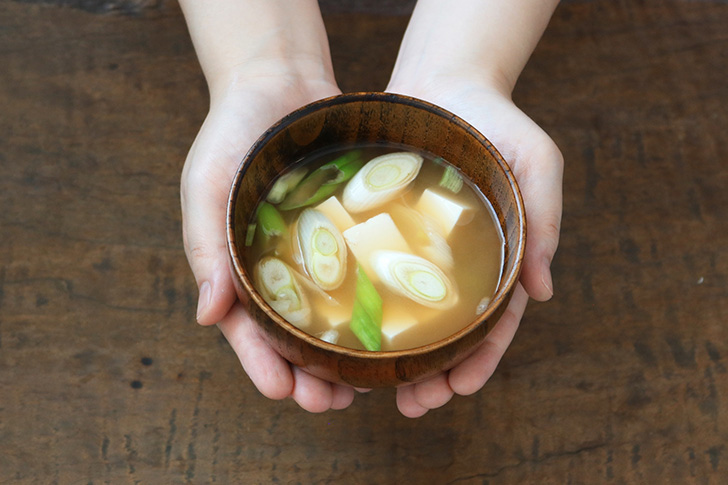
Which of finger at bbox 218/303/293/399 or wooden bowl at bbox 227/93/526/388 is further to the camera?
finger at bbox 218/303/293/399

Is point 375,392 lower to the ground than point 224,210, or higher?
lower

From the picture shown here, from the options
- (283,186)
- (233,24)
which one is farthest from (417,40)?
(283,186)

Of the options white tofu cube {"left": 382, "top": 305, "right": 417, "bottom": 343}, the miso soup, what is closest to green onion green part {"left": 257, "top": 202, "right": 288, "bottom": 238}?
the miso soup

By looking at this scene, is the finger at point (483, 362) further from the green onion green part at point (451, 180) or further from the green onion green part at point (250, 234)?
the green onion green part at point (250, 234)

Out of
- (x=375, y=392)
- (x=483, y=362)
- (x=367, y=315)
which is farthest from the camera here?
(x=375, y=392)

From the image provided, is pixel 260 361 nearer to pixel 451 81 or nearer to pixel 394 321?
pixel 394 321

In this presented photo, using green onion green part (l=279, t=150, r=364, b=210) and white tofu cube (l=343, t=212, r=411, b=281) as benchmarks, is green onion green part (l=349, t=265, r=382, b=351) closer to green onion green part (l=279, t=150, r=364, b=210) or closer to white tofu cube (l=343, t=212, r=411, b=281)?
white tofu cube (l=343, t=212, r=411, b=281)

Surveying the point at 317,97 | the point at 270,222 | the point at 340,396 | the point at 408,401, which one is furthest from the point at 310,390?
the point at 317,97
